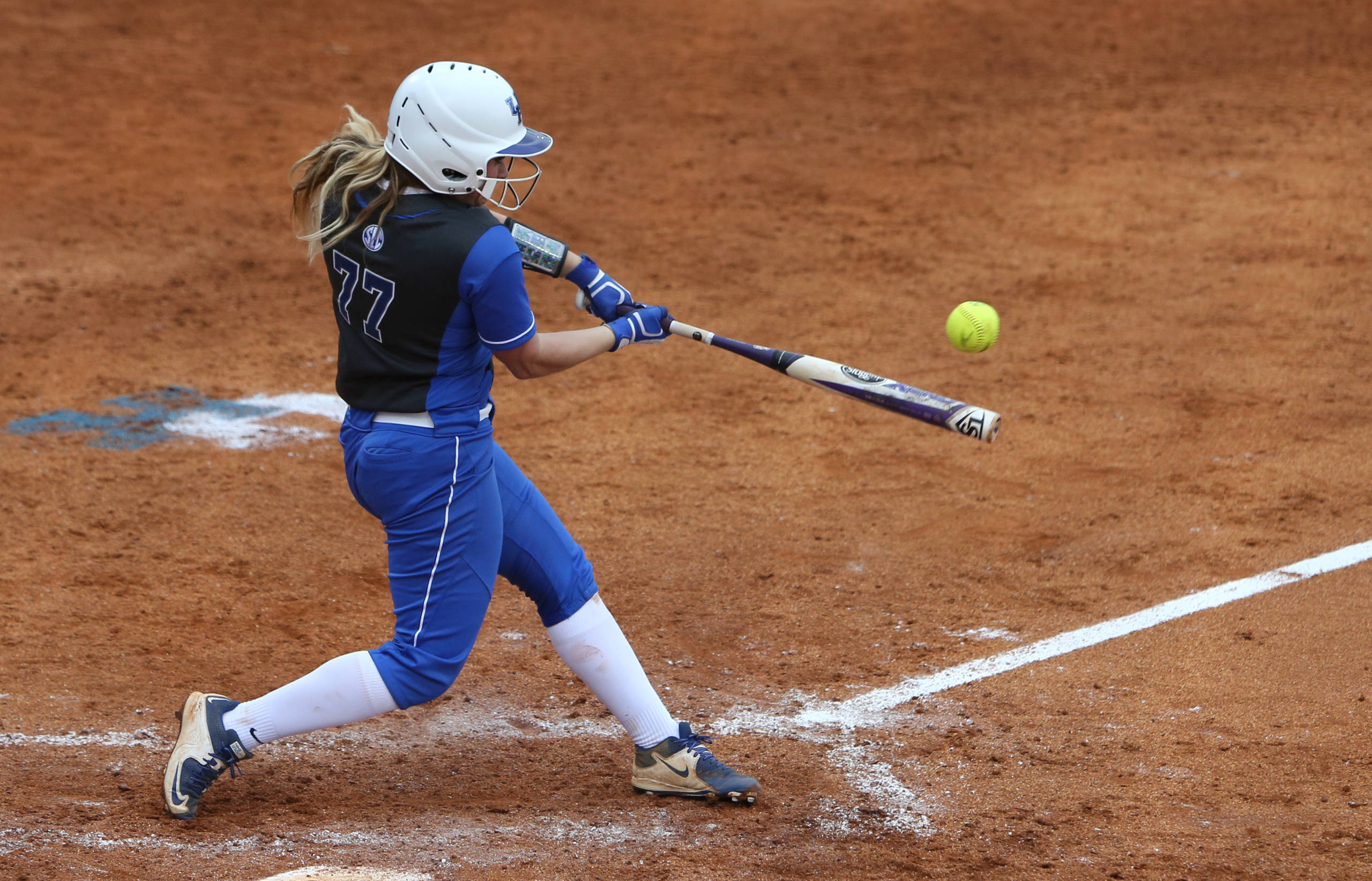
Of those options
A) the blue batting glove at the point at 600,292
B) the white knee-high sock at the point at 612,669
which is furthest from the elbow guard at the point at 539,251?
the white knee-high sock at the point at 612,669

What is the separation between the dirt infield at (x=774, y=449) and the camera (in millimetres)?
3850

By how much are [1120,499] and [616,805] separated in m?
3.06

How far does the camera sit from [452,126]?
332 cm

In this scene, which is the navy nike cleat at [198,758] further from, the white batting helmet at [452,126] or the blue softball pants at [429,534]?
the white batting helmet at [452,126]

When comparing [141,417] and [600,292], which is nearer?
[600,292]

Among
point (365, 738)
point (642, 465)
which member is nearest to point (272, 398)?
point (642, 465)

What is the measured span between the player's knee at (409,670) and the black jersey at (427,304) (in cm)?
64

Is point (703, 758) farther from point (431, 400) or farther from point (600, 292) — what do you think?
point (600, 292)

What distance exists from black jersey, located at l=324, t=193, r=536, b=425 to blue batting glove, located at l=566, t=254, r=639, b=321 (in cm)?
→ 65

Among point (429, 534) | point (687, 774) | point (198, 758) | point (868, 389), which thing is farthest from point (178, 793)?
point (868, 389)

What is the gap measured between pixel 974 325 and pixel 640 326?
136cm

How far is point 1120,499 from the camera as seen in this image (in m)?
5.89

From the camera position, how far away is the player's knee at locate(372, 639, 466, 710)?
3.54m

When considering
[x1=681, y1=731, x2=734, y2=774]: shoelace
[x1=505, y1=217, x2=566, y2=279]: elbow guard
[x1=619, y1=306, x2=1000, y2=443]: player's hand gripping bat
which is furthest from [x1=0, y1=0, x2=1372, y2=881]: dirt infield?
[x1=505, y1=217, x2=566, y2=279]: elbow guard
